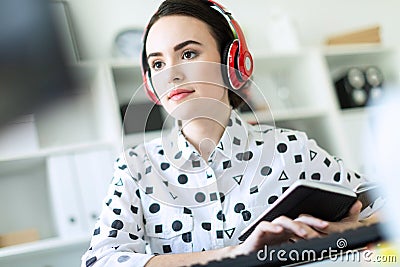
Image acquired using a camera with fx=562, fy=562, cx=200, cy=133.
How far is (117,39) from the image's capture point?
4.72 feet

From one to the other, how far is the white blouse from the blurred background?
0.37 feet

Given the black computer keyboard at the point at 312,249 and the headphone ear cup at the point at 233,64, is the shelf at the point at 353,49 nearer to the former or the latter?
the headphone ear cup at the point at 233,64

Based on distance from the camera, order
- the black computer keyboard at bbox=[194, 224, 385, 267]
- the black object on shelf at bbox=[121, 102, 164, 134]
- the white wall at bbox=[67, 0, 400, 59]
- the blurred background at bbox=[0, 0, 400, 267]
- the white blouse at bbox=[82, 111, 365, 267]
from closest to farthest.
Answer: the blurred background at bbox=[0, 0, 400, 267] → the black computer keyboard at bbox=[194, 224, 385, 267] → the white blouse at bbox=[82, 111, 365, 267] → the black object on shelf at bbox=[121, 102, 164, 134] → the white wall at bbox=[67, 0, 400, 59]

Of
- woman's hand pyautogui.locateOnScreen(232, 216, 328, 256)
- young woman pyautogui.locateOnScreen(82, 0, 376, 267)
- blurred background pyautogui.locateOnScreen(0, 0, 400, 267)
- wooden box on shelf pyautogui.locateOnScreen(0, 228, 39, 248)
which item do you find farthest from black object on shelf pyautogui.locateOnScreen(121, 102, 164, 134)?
woman's hand pyautogui.locateOnScreen(232, 216, 328, 256)

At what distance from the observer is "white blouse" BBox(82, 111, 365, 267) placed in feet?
2.44

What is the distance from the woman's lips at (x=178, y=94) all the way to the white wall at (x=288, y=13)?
0.36 metres

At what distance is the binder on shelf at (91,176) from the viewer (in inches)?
40.1

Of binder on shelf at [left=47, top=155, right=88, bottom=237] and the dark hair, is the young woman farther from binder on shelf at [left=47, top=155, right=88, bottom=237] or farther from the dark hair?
binder on shelf at [left=47, top=155, right=88, bottom=237]

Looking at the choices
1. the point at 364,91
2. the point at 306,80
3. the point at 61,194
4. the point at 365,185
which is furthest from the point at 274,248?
the point at 364,91

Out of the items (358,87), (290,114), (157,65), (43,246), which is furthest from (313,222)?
(358,87)

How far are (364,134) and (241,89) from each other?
594mm

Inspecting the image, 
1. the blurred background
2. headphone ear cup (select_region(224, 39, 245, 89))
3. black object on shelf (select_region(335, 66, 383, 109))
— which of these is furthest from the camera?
black object on shelf (select_region(335, 66, 383, 109))

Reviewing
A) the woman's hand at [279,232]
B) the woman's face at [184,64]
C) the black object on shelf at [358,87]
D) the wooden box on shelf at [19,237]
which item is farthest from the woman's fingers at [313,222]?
the black object on shelf at [358,87]

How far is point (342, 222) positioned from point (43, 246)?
489 millimetres
